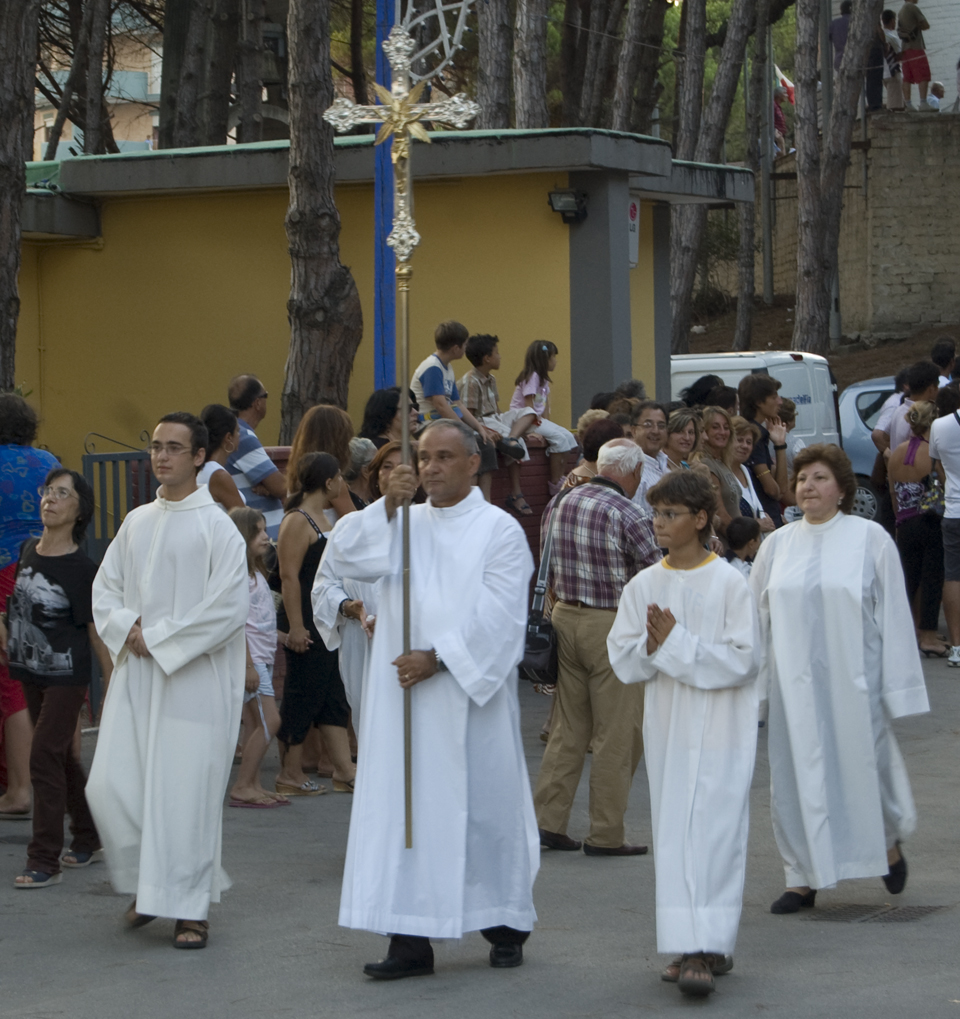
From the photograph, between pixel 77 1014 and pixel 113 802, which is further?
pixel 113 802

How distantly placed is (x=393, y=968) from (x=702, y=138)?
819 inches

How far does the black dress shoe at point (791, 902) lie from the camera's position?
6273 mm

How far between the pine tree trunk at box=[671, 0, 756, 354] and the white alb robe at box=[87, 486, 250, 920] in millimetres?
18350

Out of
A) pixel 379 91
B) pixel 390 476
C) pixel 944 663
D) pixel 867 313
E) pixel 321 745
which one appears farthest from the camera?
pixel 867 313

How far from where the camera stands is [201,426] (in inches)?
242

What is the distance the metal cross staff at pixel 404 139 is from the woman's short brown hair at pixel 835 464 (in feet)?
5.71

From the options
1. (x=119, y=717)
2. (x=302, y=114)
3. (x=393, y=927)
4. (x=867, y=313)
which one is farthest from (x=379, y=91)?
(x=867, y=313)

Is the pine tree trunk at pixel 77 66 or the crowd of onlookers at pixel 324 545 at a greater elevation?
the pine tree trunk at pixel 77 66

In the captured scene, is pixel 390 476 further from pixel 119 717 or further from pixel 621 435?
pixel 621 435

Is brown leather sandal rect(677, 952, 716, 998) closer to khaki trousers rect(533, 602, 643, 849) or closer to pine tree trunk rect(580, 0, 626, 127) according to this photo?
khaki trousers rect(533, 602, 643, 849)

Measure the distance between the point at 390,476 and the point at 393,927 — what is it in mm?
1486

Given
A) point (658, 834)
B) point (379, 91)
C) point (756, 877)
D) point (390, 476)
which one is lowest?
point (756, 877)

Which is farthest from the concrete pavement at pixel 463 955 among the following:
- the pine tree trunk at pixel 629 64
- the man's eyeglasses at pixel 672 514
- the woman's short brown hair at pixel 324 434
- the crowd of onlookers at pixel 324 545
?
the pine tree trunk at pixel 629 64

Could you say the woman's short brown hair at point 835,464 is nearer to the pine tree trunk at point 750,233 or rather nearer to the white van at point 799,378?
the white van at point 799,378
